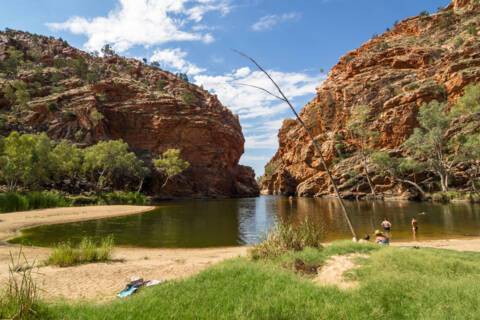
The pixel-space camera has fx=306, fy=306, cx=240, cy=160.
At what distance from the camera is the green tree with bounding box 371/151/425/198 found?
196ft

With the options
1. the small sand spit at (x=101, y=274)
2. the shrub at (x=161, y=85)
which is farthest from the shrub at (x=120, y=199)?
the shrub at (x=161, y=85)

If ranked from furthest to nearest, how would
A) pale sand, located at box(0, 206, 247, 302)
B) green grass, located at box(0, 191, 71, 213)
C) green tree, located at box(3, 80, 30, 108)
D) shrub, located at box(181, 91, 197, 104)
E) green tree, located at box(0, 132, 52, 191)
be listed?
1. shrub, located at box(181, 91, 197, 104)
2. green tree, located at box(3, 80, 30, 108)
3. green tree, located at box(0, 132, 52, 191)
4. green grass, located at box(0, 191, 71, 213)
5. pale sand, located at box(0, 206, 247, 302)

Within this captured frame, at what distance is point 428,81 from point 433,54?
14.4 meters

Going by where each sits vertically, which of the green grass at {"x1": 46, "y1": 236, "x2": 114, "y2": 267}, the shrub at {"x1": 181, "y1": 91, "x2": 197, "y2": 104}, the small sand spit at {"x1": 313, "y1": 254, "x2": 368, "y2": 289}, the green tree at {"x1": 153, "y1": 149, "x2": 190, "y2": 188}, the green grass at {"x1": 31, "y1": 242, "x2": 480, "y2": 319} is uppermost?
the shrub at {"x1": 181, "y1": 91, "x2": 197, "y2": 104}

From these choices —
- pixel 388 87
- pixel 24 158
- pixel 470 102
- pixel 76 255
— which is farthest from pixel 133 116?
pixel 76 255

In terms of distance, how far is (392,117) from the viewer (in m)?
76.5

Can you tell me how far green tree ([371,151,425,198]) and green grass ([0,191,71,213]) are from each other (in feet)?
194

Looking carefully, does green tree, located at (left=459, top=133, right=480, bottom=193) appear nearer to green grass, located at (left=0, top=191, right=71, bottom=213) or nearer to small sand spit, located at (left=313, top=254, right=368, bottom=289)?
small sand spit, located at (left=313, top=254, right=368, bottom=289)

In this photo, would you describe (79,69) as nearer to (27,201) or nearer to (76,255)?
(27,201)

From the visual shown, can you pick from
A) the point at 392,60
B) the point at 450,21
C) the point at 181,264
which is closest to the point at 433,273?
the point at 181,264

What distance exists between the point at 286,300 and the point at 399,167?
64.7m

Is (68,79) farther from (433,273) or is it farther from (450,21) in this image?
(450,21)

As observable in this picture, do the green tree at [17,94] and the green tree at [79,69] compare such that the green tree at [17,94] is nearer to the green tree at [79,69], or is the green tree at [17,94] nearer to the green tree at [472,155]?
the green tree at [79,69]

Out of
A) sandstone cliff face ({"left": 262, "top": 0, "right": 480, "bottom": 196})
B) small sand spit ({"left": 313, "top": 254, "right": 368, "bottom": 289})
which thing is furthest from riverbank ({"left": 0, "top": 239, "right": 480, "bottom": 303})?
sandstone cliff face ({"left": 262, "top": 0, "right": 480, "bottom": 196})
